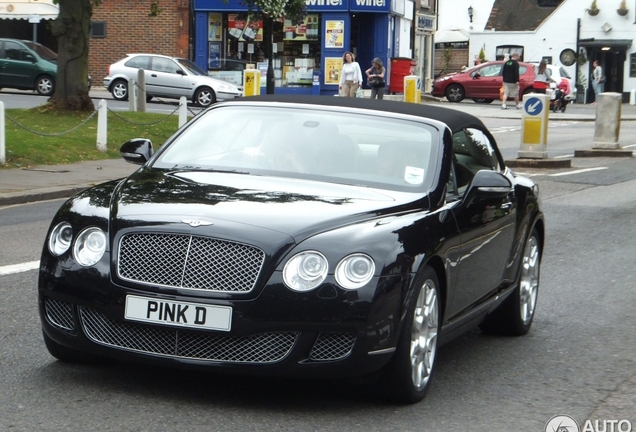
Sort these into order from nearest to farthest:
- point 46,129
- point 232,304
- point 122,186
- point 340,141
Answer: point 232,304
point 122,186
point 340,141
point 46,129

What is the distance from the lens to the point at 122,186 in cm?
597

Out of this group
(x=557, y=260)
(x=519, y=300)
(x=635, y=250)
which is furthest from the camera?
(x=635, y=250)

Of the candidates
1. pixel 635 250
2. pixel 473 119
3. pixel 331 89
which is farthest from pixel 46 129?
pixel 331 89

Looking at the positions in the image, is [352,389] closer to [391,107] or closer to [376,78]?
[391,107]

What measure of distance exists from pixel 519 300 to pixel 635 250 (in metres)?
4.52

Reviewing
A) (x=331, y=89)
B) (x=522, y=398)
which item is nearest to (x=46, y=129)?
(x=522, y=398)

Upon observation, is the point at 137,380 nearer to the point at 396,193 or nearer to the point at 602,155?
the point at 396,193

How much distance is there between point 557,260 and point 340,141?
4.62 meters

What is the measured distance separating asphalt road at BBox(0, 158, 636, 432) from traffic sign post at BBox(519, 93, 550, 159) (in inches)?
510

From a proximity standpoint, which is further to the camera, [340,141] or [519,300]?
[519,300]

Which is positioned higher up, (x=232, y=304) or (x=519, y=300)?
(x=232, y=304)

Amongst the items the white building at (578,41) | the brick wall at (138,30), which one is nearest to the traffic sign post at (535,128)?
the brick wall at (138,30)

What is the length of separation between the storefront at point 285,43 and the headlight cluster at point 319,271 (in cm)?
3814

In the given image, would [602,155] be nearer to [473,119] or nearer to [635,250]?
[635,250]
